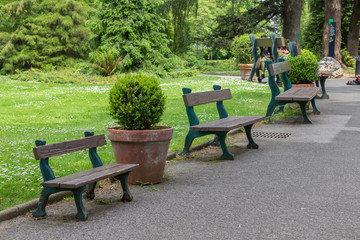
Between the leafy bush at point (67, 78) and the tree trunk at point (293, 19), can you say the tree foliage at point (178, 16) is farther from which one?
the leafy bush at point (67, 78)

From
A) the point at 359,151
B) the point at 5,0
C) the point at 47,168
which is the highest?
the point at 5,0

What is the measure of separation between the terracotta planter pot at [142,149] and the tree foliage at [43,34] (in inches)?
1106

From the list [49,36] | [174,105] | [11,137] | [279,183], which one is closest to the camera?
[279,183]

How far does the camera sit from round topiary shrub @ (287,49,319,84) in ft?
46.2

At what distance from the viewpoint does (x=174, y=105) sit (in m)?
14.9

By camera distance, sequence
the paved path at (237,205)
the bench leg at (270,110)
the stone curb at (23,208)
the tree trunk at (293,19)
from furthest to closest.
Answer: the tree trunk at (293,19) → the bench leg at (270,110) → the stone curb at (23,208) → the paved path at (237,205)

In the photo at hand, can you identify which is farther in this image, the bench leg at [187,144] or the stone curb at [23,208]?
the bench leg at [187,144]

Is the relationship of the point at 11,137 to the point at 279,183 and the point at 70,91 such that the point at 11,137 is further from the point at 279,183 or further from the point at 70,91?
the point at 70,91

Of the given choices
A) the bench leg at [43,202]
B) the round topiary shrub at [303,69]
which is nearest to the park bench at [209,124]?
the bench leg at [43,202]

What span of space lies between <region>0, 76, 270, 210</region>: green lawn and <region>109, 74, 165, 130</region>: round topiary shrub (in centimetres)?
114

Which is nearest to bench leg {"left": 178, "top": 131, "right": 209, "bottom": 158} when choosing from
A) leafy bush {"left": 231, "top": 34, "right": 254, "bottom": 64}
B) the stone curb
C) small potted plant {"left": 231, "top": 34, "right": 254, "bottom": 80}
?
the stone curb

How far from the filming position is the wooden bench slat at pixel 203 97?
7719 millimetres

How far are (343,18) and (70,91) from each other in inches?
1282

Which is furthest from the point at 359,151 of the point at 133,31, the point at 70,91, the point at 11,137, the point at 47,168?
the point at 133,31
